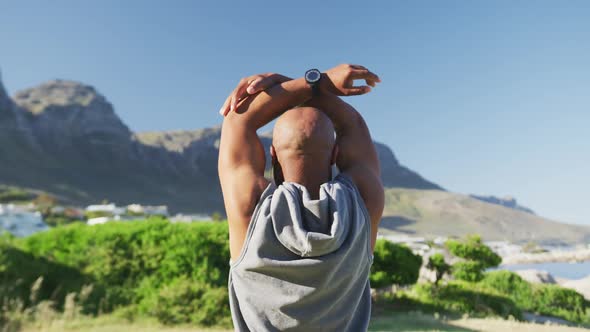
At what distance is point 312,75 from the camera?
2299mm

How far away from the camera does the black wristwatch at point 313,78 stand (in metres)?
2.29

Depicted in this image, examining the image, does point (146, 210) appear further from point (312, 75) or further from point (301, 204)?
point (301, 204)

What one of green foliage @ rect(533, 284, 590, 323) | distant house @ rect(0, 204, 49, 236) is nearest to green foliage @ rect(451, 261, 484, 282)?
green foliage @ rect(533, 284, 590, 323)

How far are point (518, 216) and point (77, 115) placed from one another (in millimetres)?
142215

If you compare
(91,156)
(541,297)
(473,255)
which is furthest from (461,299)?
(91,156)

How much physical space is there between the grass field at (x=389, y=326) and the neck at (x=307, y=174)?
18.6 ft

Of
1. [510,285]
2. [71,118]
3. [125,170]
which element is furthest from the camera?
[71,118]

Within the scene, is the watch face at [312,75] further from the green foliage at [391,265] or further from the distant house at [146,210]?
the distant house at [146,210]

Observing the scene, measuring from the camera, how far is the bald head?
2.14 metres

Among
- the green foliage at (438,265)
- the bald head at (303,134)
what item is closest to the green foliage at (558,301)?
the green foliage at (438,265)

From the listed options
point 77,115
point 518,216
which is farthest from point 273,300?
point 518,216

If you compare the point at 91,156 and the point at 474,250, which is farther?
the point at 91,156

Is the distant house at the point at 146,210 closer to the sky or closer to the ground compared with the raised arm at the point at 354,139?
closer to the ground

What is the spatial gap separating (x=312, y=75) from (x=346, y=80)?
177mm
